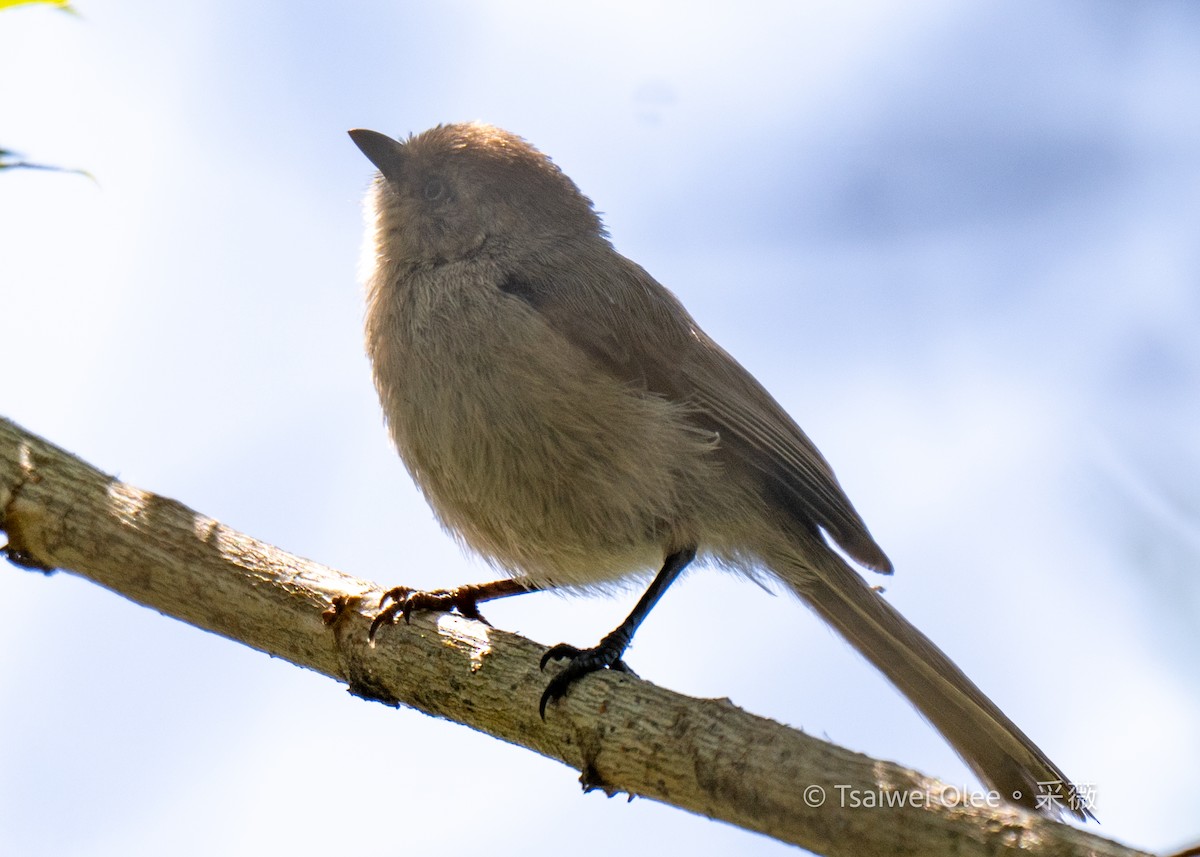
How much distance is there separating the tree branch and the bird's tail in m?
1.01

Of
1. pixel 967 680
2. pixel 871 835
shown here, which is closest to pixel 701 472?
pixel 967 680

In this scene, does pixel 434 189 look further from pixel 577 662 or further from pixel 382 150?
pixel 577 662

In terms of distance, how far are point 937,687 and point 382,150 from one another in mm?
2696

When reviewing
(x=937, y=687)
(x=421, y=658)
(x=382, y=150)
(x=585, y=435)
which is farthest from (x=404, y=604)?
(x=382, y=150)

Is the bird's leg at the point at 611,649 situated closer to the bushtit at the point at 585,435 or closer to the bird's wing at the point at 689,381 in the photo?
the bushtit at the point at 585,435

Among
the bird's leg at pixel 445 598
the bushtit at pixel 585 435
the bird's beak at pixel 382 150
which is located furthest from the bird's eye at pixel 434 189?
the bird's leg at pixel 445 598

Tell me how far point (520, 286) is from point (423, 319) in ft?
1.12

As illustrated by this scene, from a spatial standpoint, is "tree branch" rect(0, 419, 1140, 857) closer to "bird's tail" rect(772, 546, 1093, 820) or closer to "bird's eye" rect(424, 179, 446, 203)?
"bird's tail" rect(772, 546, 1093, 820)

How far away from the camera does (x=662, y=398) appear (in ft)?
12.2

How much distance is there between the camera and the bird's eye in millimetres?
4102

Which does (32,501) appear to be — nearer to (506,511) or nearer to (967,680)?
(506,511)

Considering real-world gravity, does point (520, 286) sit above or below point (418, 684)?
above

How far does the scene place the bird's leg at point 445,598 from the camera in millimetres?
3082

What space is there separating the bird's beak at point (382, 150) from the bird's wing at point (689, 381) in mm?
791
